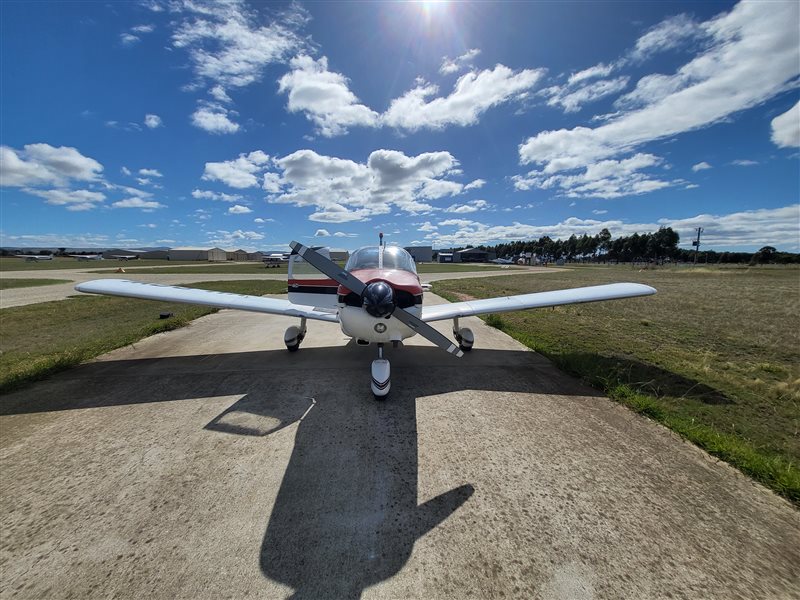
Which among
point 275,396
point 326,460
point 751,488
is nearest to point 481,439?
point 326,460

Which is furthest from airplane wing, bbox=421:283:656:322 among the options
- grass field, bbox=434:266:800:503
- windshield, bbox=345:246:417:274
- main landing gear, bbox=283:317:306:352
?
main landing gear, bbox=283:317:306:352

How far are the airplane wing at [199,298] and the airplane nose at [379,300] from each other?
90.1 inches

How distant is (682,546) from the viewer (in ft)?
8.38

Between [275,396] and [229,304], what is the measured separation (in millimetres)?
3011

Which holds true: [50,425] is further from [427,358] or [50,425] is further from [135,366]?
[427,358]

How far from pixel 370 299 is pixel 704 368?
6654mm

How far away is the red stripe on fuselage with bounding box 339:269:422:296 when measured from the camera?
Answer: 4.92 metres

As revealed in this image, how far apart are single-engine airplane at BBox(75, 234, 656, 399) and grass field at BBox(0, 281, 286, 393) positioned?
5.23 ft

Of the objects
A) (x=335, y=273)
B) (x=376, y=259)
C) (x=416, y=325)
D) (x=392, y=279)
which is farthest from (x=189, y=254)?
(x=416, y=325)

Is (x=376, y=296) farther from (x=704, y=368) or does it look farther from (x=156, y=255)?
(x=156, y=255)

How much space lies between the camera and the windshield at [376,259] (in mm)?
5945

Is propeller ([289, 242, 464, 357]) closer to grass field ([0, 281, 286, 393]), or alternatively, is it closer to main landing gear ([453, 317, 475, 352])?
main landing gear ([453, 317, 475, 352])

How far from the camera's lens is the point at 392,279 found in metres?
5.07

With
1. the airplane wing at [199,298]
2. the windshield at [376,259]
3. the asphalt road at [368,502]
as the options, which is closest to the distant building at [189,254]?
the airplane wing at [199,298]
